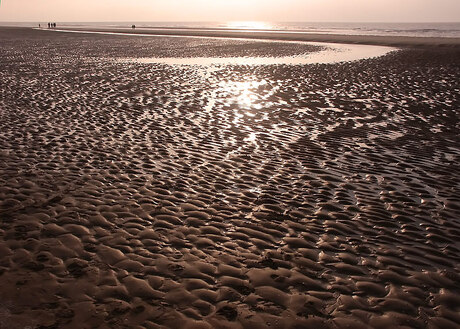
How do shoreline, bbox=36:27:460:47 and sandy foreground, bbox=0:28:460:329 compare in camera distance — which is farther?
shoreline, bbox=36:27:460:47

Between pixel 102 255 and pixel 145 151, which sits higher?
pixel 145 151

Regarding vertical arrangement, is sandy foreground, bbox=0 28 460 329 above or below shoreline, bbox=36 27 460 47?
below

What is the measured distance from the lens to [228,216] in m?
8.45

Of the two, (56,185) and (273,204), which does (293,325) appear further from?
(56,185)

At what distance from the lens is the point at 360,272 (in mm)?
6629

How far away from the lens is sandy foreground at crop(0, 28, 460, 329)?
5.75m

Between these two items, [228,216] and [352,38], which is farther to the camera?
[352,38]

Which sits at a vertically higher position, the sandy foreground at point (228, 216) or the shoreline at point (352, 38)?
the shoreline at point (352, 38)

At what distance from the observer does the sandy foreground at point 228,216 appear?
5754 mm

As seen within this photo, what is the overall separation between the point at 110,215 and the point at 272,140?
7.09m

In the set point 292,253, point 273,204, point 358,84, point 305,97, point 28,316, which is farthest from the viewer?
point 358,84

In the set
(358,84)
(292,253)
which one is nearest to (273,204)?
(292,253)

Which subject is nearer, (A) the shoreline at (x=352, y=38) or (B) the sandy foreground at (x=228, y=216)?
(B) the sandy foreground at (x=228, y=216)

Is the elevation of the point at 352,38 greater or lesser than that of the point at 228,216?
greater
